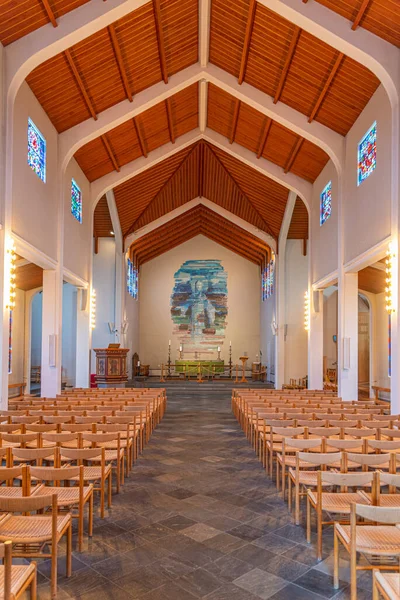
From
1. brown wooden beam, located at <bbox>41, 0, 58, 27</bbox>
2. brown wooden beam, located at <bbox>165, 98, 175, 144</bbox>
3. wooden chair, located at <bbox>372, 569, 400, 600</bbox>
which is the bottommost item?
wooden chair, located at <bbox>372, 569, 400, 600</bbox>

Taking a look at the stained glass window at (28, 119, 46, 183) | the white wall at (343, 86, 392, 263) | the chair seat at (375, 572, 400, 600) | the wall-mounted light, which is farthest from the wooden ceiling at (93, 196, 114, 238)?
the chair seat at (375, 572, 400, 600)

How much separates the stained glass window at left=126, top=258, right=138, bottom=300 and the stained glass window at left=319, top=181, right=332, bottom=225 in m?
9.54

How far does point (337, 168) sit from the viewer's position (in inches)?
453

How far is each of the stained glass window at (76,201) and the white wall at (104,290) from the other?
5.60m

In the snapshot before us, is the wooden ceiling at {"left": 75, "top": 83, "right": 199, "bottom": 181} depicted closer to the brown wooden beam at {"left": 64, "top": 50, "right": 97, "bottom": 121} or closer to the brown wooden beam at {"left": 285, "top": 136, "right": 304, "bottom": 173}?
the brown wooden beam at {"left": 64, "top": 50, "right": 97, "bottom": 121}

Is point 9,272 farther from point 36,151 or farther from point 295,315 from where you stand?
point 295,315

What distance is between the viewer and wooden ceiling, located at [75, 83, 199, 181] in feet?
42.2

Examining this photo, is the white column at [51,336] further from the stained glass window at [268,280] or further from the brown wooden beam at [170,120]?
the stained glass window at [268,280]

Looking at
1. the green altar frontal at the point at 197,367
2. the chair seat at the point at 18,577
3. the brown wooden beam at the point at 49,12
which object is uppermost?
the brown wooden beam at the point at 49,12

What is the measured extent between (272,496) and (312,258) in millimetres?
10391

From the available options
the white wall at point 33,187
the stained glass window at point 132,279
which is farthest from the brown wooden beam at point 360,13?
the stained glass window at point 132,279

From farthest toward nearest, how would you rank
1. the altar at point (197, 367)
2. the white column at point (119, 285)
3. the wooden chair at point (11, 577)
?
the altar at point (197, 367)
the white column at point (119, 285)
the wooden chair at point (11, 577)

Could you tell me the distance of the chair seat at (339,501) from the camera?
3.67 metres

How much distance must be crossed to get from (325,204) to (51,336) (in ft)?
26.5
